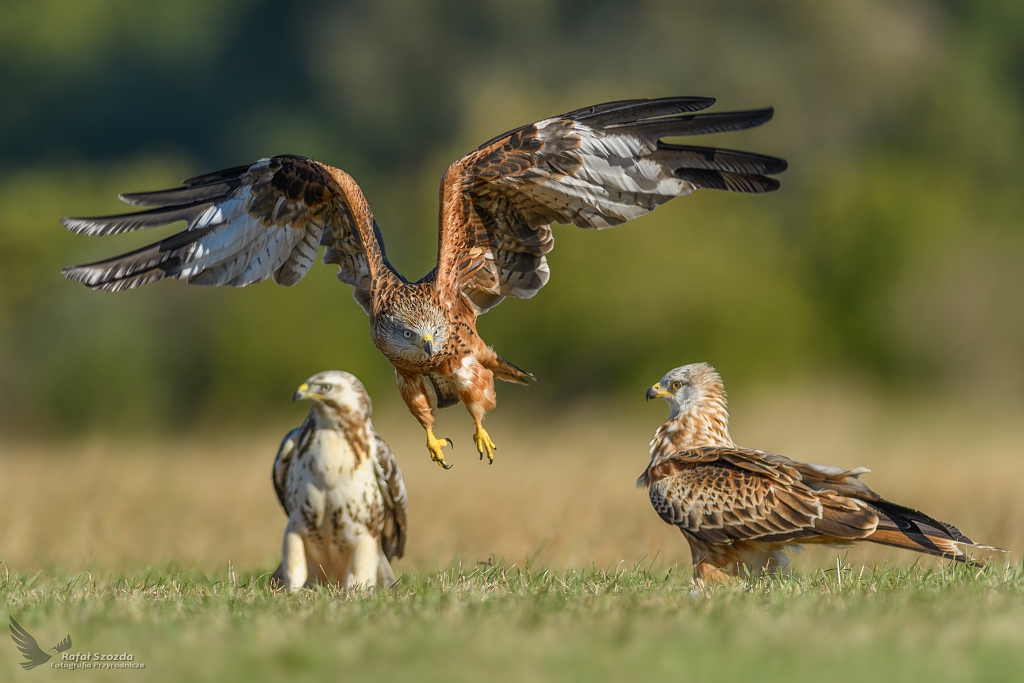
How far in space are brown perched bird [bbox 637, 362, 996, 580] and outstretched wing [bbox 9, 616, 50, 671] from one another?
12.1ft

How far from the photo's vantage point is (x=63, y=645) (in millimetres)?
4879

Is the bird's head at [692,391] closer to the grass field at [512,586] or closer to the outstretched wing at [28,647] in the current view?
the grass field at [512,586]

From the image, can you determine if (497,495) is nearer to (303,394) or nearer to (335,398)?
(335,398)

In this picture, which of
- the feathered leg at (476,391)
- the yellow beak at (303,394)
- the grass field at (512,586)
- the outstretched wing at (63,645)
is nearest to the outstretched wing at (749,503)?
the grass field at (512,586)

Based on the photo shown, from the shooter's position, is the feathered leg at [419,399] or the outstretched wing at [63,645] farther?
the feathered leg at [419,399]

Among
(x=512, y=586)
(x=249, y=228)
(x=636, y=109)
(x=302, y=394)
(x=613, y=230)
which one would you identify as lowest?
(x=512, y=586)

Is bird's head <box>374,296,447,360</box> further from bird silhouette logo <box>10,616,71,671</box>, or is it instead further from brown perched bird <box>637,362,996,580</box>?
bird silhouette logo <box>10,616,71,671</box>

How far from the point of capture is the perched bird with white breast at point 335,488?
6480 millimetres

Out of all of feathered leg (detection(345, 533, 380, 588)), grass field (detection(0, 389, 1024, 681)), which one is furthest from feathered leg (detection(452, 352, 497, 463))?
feathered leg (detection(345, 533, 380, 588))

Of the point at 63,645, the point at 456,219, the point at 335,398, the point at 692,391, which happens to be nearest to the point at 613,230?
the point at 692,391

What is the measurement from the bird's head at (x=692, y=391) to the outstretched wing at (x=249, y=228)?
81.5 inches

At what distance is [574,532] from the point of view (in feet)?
35.0

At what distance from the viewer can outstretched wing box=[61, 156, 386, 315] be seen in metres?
8.00

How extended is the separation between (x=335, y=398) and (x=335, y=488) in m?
0.48
